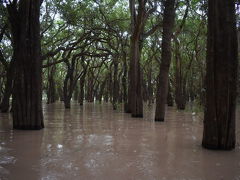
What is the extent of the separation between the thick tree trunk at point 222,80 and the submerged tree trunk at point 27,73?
4457mm

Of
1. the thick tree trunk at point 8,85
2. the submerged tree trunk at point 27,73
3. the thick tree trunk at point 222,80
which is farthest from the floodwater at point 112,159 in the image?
the thick tree trunk at point 8,85

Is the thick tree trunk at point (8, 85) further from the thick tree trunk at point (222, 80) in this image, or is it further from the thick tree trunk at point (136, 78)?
the thick tree trunk at point (222, 80)

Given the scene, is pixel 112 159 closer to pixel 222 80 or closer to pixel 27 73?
pixel 222 80

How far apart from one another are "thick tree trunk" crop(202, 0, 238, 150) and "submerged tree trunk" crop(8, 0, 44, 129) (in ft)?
14.6

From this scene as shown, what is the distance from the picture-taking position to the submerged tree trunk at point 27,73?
7457 mm

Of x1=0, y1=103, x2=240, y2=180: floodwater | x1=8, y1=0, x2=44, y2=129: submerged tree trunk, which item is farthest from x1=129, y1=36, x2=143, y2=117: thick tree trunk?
x1=0, y1=103, x2=240, y2=180: floodwater

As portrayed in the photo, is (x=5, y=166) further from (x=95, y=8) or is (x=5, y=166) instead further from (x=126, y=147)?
(x=95, y=8)

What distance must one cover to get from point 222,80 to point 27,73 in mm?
4856

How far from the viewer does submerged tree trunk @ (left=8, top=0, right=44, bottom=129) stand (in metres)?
7.46

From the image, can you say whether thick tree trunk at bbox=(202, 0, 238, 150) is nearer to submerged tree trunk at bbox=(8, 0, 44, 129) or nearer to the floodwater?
the floodwater

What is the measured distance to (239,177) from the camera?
3562 millimetres

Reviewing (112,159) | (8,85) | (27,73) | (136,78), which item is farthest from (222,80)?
(8,85)

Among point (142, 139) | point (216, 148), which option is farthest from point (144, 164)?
point (142, 139)

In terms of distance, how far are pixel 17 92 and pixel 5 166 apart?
3.90 meters
